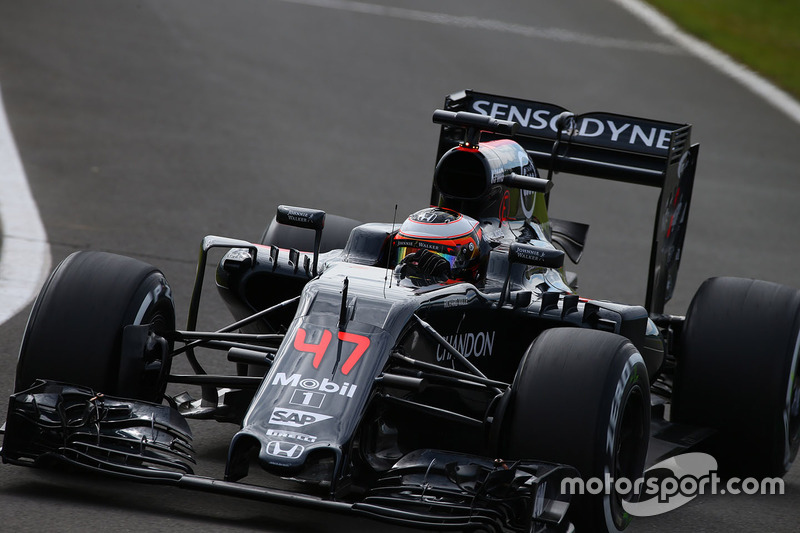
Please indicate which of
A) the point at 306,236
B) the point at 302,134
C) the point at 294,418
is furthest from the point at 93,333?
the point at 302,134

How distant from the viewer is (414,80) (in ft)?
66.8

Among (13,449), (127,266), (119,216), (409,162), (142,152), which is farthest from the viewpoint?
(409,162)

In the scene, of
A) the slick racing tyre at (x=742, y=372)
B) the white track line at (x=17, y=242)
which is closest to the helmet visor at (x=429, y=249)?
the slick racing tyre at (x=742, y=372)

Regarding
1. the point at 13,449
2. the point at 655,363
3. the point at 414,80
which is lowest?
the point at 13,449

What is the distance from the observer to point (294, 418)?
535cm

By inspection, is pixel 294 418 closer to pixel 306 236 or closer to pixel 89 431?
pixel 89 431

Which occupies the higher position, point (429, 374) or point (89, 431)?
point (429, 374)

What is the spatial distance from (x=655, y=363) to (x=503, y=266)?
43.7 inches

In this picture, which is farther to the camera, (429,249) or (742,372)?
(742,372)

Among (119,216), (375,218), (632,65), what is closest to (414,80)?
(632,65)

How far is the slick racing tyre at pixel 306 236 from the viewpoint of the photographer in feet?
26.3

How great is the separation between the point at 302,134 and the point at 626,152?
29.0 ft

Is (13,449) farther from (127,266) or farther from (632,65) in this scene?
(632,65)

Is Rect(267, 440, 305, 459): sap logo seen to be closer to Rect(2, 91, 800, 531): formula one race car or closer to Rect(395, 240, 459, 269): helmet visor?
Rect(2, 91, 800, 531): formula one race car
